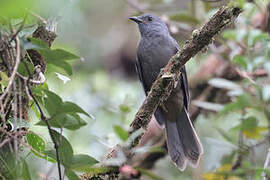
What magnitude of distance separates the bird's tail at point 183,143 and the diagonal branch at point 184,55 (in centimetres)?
113

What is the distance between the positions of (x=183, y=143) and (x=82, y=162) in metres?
2.38

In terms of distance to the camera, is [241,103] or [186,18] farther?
[186,18]

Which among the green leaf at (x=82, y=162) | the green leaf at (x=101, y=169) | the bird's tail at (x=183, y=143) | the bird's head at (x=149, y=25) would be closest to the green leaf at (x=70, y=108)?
the green leaf at (x=82, y=162)

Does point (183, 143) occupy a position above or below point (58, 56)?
below

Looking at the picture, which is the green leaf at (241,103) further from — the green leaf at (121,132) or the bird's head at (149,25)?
the green leaf at (121,132)

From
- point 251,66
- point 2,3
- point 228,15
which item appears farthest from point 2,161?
point 251,66

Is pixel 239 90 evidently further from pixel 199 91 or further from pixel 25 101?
pixel 25 101

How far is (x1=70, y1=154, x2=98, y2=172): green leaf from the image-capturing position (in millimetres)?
2232

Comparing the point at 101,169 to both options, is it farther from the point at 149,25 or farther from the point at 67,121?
the point at 149,25

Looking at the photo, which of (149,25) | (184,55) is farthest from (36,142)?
(149,25)

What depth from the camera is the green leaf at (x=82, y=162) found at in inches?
87.9

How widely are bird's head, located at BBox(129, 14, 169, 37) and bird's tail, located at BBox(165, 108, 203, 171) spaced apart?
114 cm

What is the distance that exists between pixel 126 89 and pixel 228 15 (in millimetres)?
3722

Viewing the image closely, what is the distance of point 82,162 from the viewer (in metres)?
2.25
